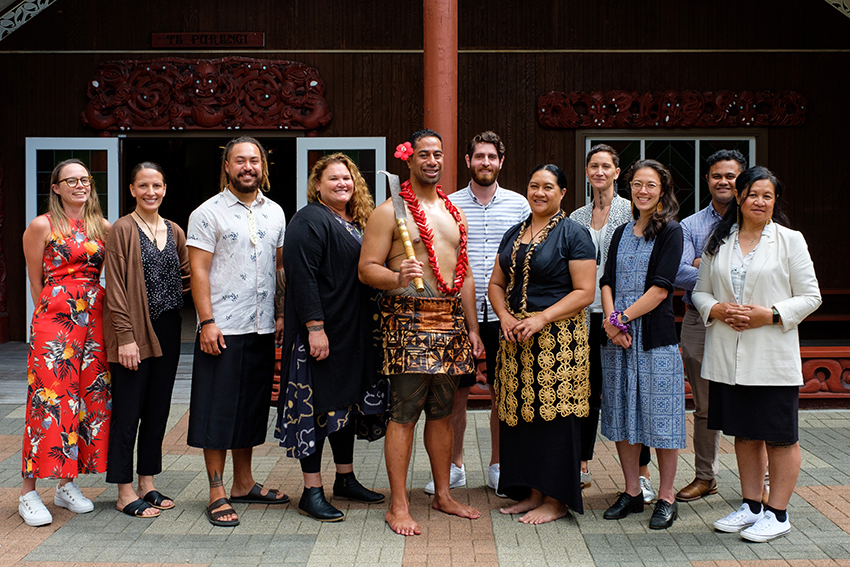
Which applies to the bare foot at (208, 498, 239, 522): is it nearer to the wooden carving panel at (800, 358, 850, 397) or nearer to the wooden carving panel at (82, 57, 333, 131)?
the wooden carving panel at (800, 358, 850, 397)

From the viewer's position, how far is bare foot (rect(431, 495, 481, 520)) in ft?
13.6

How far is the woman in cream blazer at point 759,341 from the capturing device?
12.3ft

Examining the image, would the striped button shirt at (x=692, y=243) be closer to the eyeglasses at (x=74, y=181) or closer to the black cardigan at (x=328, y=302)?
the black cardigan at (x=328, y=302)

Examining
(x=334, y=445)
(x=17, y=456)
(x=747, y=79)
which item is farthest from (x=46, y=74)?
(x=747, y=79)

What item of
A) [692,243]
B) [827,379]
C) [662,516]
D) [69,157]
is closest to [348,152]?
[69,157]

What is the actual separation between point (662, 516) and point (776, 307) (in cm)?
119

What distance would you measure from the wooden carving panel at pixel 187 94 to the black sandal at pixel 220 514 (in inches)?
223

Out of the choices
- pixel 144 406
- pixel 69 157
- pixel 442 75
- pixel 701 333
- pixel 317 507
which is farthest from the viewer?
pixel 69 157

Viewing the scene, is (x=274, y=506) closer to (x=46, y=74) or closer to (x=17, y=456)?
(x=17, y=456)

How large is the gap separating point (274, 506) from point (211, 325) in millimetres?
1094

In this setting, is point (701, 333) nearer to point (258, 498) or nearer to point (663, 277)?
point (663, 277)

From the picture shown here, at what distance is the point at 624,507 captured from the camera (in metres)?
→ 4.17

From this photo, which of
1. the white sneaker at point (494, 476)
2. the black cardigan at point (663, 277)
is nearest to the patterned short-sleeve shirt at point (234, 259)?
the white sneaker at point (494, 476)

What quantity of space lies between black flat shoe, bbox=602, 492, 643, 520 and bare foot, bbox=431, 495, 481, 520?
2.26ft
